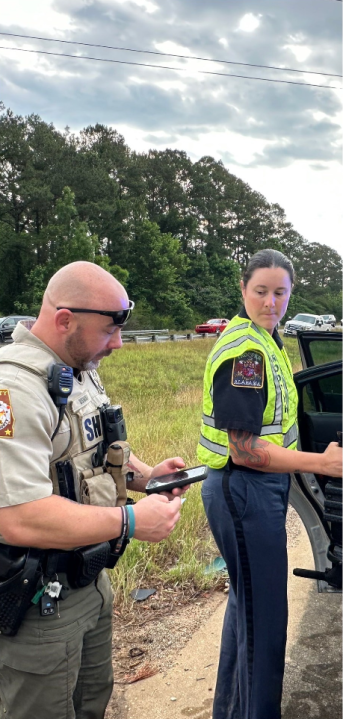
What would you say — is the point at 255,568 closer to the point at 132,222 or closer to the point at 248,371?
the point at 248,371

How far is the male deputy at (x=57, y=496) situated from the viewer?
5.32ft

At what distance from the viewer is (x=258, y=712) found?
2.17 meters

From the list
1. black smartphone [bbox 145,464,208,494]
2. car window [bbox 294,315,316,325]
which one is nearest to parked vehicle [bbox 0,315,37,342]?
car window [bbox 294,315,316,325]

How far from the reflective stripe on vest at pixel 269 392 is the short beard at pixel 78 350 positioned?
0.49m

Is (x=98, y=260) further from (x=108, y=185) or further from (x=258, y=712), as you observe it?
(x=258, y=712)

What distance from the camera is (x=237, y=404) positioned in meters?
2.06

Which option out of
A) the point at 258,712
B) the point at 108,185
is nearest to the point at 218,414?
the point at 258,712

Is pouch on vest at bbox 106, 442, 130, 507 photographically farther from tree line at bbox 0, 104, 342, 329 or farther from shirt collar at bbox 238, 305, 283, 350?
tree line at bbox 0, 104, 342, 329

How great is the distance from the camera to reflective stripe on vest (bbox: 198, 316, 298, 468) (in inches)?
84.0

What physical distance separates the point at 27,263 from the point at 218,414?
41.8 m

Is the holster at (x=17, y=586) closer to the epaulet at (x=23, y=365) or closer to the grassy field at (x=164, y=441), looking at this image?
the epaulet at (x=23, y=365)

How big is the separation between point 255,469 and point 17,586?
2.88ft

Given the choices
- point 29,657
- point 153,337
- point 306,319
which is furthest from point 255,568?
point 306,319

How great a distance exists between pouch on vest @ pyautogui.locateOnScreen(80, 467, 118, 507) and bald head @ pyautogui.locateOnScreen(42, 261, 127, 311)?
0.51m
